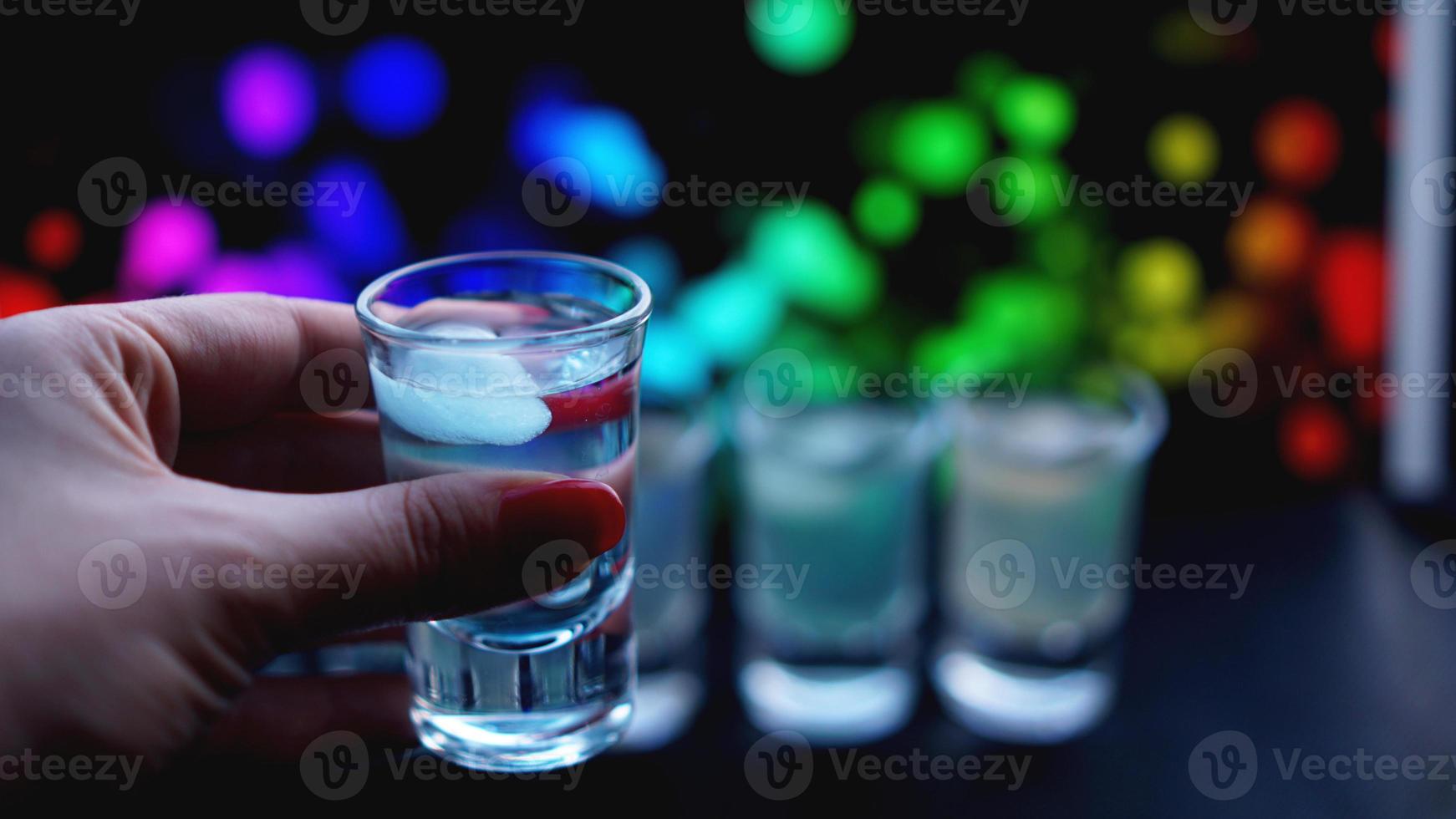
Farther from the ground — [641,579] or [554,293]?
[554,293]

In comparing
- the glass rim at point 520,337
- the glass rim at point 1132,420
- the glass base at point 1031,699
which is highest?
the glass rim at point 520,337

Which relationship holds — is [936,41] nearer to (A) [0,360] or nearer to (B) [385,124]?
(B) [385,124]

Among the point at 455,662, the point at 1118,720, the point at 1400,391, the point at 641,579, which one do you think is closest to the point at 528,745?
the point at 455,662

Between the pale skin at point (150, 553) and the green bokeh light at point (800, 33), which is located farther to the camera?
the green bokeh light at point (800, 33)

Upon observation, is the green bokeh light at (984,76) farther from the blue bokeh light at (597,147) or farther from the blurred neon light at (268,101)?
the blurred neon light at (268,101)

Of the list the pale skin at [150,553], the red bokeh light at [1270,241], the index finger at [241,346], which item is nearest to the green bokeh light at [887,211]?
the red bokeh light at [1270,241]

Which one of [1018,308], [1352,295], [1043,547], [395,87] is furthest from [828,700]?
[1352,295]

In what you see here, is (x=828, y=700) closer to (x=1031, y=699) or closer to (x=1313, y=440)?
(x=1031, y=699)
